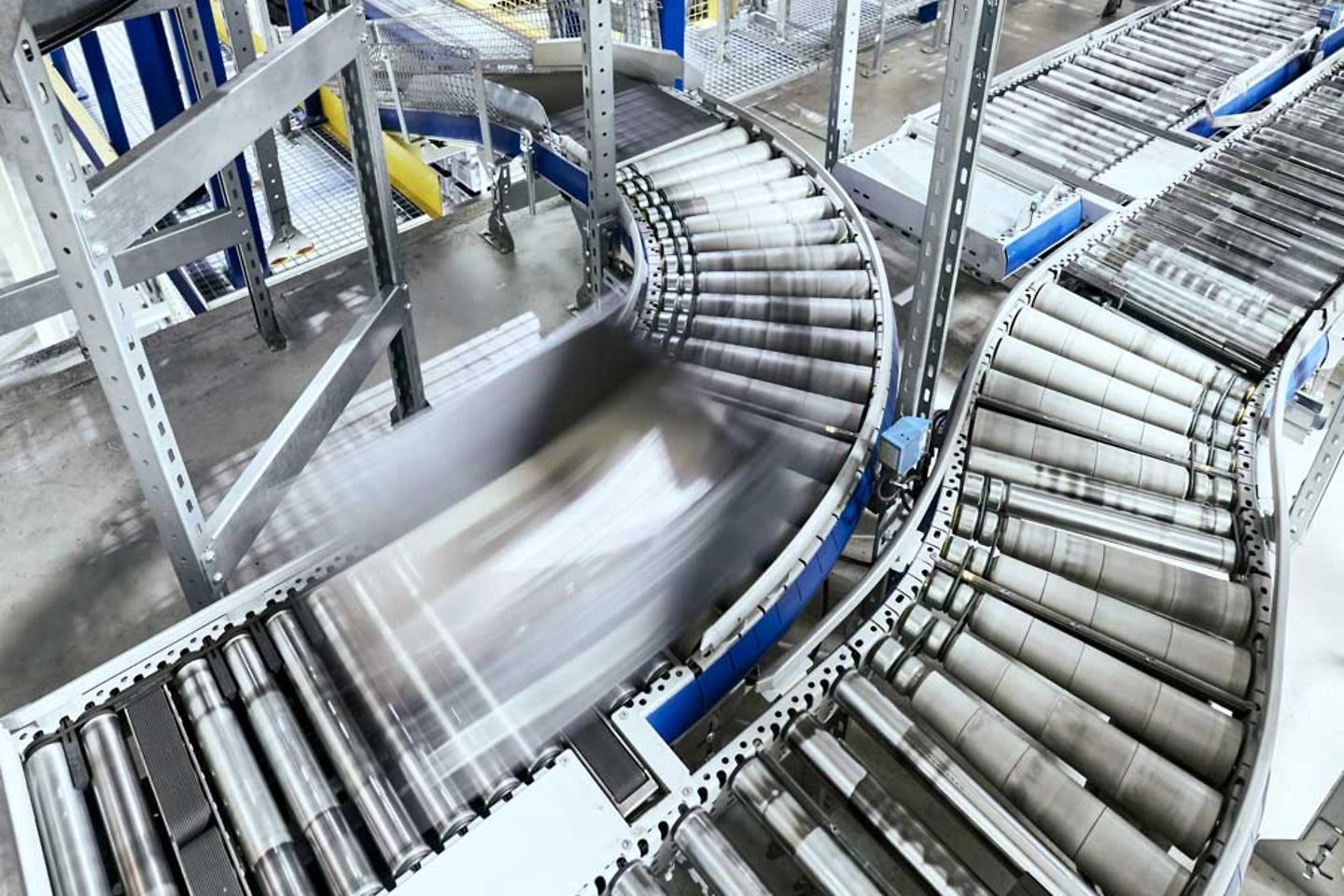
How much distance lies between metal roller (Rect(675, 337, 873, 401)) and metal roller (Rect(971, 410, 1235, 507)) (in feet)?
1.71

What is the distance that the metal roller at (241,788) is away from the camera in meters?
2.35

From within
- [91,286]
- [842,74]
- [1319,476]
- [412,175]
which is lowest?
[412,175]

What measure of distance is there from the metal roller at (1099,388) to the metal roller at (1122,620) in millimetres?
1100

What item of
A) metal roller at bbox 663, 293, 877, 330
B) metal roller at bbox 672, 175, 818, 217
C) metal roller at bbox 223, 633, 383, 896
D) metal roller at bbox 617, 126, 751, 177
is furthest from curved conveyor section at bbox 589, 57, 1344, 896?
metal roller at bbox 617, 126, 751, 177

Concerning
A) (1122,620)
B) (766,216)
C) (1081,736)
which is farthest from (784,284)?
(1081,736)

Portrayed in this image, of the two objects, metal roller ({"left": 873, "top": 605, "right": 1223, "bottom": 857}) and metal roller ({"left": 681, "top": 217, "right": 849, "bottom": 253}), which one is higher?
metal roller ({"left": 681, "top": 217, "right": 849, "bottom": 253})

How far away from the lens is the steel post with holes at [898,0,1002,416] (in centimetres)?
266

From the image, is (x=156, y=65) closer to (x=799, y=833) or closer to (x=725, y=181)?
(x=725, y=181)

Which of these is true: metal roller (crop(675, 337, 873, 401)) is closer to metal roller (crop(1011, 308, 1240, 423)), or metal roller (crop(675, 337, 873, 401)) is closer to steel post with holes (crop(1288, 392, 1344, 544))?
metal roller (crop(1011, 308, 1240, 423))

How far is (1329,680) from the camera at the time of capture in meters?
3.98

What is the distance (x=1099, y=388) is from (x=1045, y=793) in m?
2.04

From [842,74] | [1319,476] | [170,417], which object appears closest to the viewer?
[1319,476]

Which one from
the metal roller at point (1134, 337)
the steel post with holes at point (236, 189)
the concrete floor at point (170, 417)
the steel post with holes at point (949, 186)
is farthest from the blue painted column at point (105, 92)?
the metal roller at point (1134, 337)

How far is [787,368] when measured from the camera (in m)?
3.95
